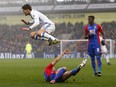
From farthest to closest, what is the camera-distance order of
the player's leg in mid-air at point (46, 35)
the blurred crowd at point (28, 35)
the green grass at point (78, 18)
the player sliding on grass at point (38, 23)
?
the green grass at point (78, 18), the blurred crowd at point (28, 35), the player's leg in mid-air at point (46, 35), the player sliding on grass at point (38, 23)

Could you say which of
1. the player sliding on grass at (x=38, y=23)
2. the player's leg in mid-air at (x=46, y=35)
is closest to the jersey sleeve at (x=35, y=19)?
the player sliding on grass at (x=38, y=23)

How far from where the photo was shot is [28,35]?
2216 inches

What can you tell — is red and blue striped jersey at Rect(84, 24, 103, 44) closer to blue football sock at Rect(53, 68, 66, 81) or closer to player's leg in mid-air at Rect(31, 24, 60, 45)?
player's leg in mid-air at Rect(31, 24, 60, 45)

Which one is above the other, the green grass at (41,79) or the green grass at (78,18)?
the green grass at (41,79)

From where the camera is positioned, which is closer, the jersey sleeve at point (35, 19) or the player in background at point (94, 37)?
the jersey sleeve at point (35, 19)

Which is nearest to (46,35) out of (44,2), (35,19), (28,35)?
(35,19)

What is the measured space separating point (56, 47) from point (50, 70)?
37.7 metres

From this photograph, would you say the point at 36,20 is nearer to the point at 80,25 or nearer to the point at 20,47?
the point at 20,47

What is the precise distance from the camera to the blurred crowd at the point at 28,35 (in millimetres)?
52938

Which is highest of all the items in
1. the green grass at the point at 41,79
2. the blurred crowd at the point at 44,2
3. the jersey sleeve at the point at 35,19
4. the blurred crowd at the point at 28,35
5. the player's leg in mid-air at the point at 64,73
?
the jersey sleeve at the point at 35,19

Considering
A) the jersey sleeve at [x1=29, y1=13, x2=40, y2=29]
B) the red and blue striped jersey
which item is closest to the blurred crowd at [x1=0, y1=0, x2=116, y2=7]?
the red and blue striped jersey

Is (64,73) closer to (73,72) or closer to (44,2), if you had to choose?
(73,72)

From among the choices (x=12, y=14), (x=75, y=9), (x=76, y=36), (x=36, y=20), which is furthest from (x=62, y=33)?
(x=36, y=20)

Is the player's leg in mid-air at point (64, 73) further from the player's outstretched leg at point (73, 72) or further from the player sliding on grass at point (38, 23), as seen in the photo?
→ the player sliding on grass at point (38, 23)
